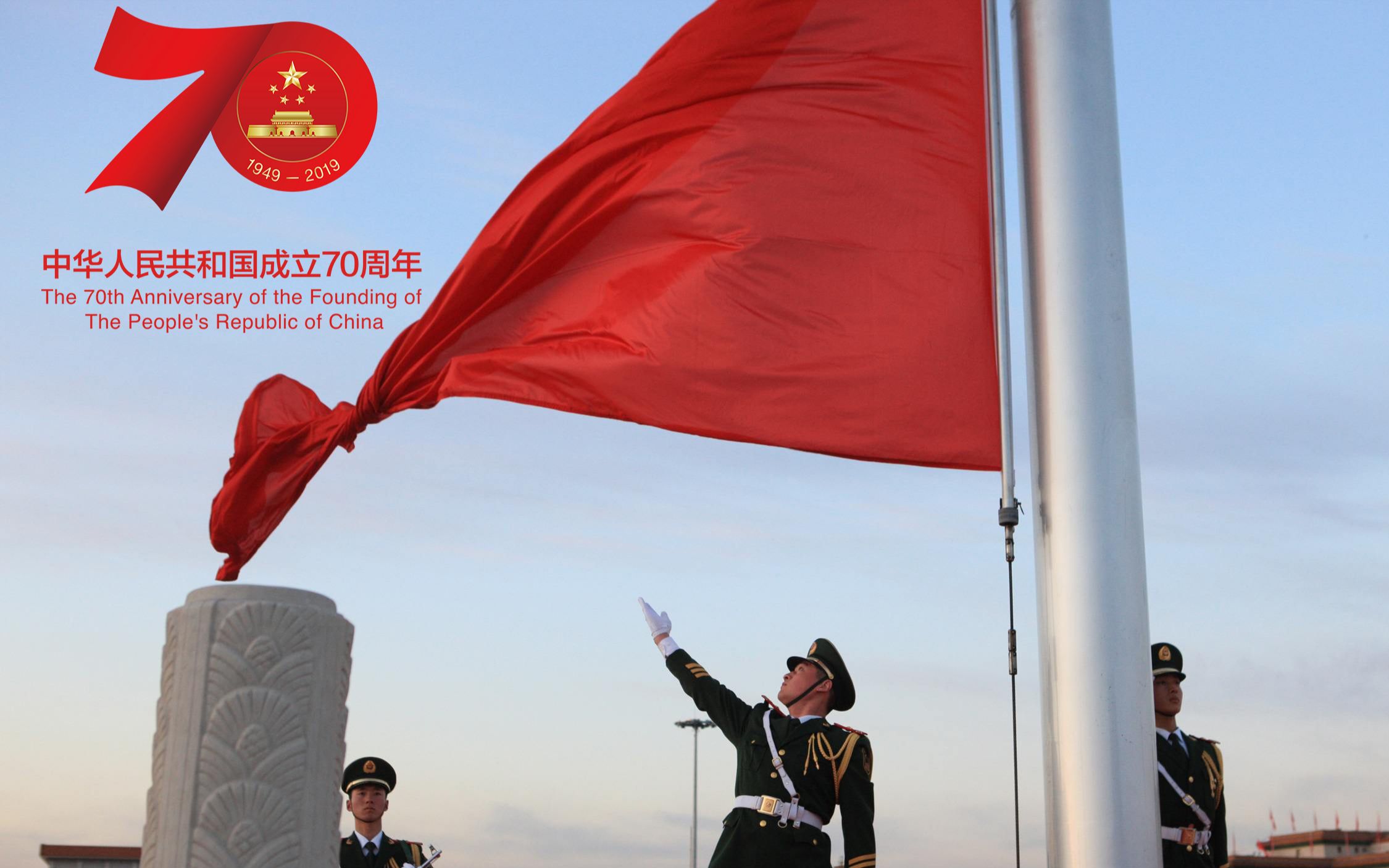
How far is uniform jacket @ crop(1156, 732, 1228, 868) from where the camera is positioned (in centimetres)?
802

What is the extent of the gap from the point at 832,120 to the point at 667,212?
94cm

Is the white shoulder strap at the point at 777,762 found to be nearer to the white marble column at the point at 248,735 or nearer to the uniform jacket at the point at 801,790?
the uniform jacket at the point at 801,790

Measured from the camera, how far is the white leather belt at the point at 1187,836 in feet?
26.2

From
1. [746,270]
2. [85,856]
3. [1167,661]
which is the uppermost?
[746,270]

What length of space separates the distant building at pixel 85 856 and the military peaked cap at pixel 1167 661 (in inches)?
383

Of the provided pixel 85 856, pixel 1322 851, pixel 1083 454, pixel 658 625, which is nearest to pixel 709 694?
pixel 658 625

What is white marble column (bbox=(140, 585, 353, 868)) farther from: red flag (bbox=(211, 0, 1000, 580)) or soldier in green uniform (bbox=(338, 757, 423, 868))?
soldier in green uniform (bbox=(338, 757, 423, 868))

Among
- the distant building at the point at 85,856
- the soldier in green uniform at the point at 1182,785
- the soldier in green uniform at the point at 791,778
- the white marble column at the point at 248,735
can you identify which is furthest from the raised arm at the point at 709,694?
the distant building at the point at 85,856

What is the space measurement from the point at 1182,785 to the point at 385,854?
4676mm

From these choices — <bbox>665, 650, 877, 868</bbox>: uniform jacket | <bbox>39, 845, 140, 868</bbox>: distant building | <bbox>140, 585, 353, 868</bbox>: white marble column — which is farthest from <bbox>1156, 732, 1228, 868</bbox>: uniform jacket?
<bbox>39, 845, 140, 868</bbox>: distant building

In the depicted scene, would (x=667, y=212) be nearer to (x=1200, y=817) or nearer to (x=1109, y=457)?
(x=1109, y=457)

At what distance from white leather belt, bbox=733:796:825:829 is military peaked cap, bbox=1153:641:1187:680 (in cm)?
190

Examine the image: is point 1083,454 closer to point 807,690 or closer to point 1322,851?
point 807,690

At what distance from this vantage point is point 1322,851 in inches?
985
